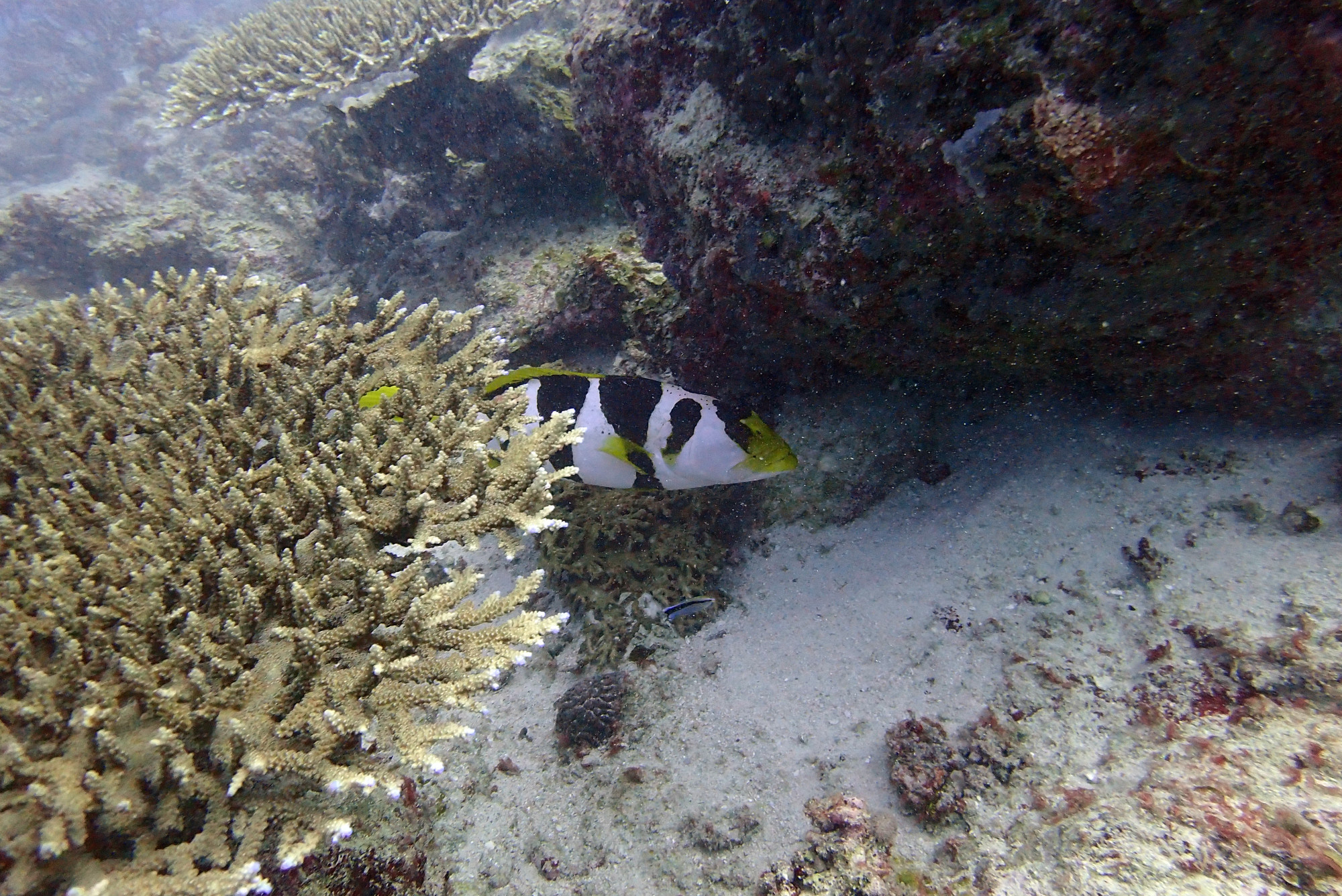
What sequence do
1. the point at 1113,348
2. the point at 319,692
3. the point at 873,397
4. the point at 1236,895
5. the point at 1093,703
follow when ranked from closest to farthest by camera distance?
the point at 1236,895
the point at 319,692
the point at 1093,703
the point at 1113,348
the point at 873,397

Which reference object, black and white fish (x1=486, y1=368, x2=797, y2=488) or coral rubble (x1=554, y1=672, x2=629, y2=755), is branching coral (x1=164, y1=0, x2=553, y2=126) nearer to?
black and white fish (x1=486, y1=368, x2=797, y2=488)

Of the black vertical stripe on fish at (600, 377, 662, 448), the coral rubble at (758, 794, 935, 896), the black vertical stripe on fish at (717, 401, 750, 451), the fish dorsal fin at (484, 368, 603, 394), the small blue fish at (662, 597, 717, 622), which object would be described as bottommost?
the coral rubble at (758, 794, 935, 896)

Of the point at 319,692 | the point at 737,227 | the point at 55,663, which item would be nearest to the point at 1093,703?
the point at 737,227

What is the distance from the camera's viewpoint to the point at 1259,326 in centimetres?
294

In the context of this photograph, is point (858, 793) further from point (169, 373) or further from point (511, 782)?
point (169, 373)

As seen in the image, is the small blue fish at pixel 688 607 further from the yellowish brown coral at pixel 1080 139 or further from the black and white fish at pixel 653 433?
the yellowish brown coral at pixel 1080 139

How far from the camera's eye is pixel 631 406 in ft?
11.3

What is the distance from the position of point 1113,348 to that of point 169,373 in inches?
191

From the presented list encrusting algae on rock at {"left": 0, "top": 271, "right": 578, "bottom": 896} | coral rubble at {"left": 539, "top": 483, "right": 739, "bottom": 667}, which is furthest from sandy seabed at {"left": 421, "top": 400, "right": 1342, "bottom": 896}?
encrusting algae on rock at {"left": 0, "top": 271, "right": 578, "bottom": 896}

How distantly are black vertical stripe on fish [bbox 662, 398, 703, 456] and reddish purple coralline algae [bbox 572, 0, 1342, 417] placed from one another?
2.30 ft

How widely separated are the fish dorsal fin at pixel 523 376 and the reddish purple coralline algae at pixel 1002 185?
0.88m

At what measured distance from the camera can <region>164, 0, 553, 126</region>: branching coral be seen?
7.28 m

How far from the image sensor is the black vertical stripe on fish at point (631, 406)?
344 centimetres


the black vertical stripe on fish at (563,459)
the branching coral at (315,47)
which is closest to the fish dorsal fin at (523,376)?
the black vertical stripe on fish at (563,459)
